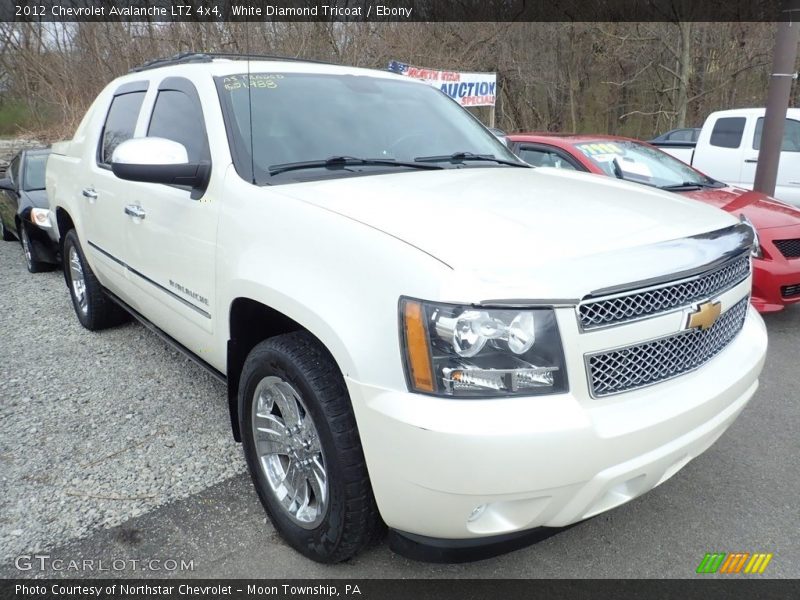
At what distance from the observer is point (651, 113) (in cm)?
2456

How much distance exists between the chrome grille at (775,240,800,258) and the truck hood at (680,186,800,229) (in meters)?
0.15

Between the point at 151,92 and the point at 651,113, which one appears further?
the point at 651,113

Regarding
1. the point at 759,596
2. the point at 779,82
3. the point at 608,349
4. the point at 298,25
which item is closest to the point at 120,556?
the point at 608,349

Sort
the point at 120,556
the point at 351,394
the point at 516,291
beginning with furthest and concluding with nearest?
the point at 120,556 → the point at 351,394 → the point at 516,291

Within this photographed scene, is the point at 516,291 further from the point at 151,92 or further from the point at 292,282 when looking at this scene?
the point at 151,92

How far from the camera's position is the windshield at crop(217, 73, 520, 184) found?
2682mm

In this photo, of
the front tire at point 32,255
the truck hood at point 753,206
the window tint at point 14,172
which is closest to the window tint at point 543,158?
the truck hood at point 753,206

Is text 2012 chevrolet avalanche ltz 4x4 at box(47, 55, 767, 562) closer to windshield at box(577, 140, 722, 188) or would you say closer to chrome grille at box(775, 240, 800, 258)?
chrome grille at box(775, 240, 800, 258)

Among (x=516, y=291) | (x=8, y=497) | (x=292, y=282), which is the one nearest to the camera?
(x=516, y=291)

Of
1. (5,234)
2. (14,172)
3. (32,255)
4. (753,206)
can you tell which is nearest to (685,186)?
(753,206)

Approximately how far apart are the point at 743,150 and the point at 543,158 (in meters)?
3.83

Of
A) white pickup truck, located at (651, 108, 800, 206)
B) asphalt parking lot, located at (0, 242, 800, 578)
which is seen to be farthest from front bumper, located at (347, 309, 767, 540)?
white pickup truck, located at (651, 108, 800, 206)

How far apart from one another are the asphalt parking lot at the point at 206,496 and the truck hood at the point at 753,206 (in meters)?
1.27

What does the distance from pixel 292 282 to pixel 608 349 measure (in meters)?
1.05
